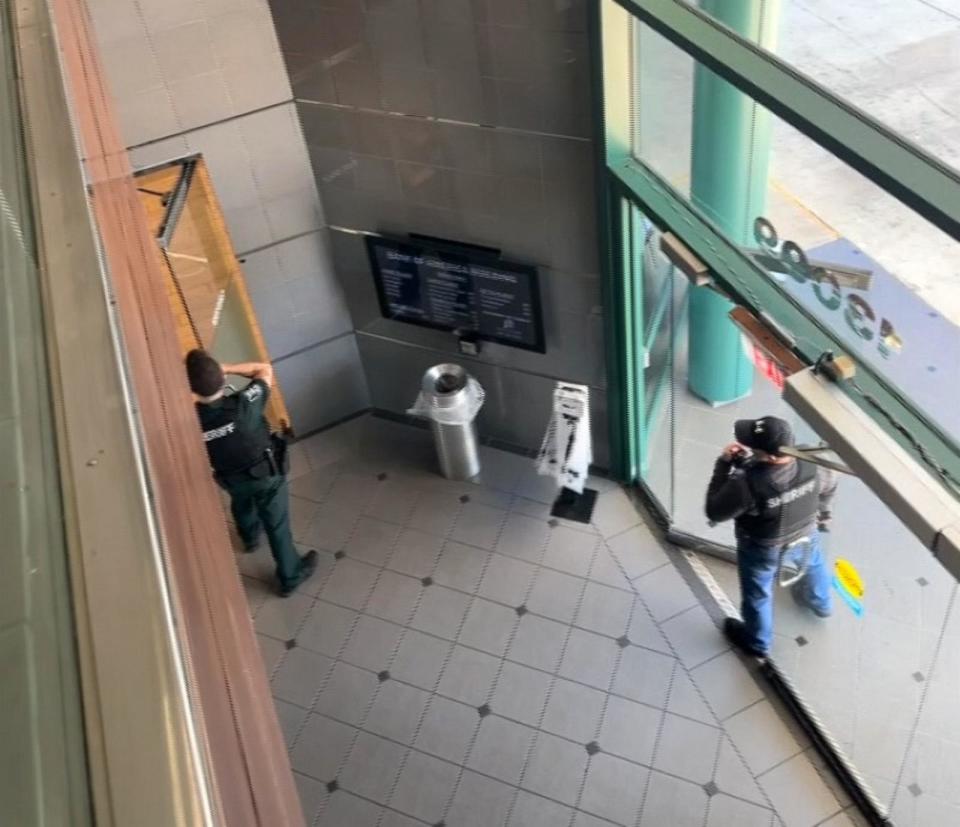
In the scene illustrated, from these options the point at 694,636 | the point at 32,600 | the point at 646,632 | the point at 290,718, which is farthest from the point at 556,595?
the point at 32,600

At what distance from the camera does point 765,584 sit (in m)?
4.68

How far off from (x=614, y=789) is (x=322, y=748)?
59.9 inches

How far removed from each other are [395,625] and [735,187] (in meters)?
3.03

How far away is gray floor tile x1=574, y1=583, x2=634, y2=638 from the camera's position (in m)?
5.16

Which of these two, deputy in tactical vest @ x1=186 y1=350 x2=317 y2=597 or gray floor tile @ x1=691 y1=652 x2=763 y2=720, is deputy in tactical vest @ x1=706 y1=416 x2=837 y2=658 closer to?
gray floor tile @ x1=691 y1=652 x2=763 y2=720

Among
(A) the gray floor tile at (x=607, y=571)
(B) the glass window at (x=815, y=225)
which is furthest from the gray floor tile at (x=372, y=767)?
(B) the glass window at (x=815, y=225)

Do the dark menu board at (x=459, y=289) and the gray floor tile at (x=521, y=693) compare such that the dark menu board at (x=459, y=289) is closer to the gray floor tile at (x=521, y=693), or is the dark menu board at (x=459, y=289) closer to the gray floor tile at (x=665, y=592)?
the gray floor tile at (x=665, y=592)

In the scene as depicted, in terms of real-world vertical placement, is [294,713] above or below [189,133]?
below

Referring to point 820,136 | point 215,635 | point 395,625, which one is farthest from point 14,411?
point 395,625

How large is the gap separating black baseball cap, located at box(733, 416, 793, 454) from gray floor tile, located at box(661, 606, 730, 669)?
139 cm

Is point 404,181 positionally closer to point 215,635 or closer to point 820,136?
point 820,136

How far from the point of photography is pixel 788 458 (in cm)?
417

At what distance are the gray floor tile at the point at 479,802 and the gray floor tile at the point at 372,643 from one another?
2.79ft

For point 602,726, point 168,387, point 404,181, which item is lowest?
point 602,726
